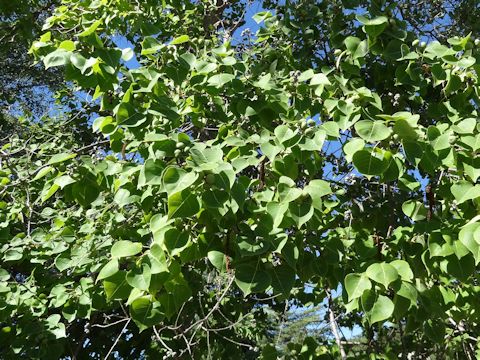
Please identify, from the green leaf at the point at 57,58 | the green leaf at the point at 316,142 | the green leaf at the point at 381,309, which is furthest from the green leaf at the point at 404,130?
the green leaf at the point at 57,58

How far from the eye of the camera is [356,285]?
155 cm

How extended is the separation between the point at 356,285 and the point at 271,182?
474 millimetres

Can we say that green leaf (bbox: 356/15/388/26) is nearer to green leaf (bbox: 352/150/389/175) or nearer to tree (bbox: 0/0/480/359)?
tree (bbox: 0/0/480/359)

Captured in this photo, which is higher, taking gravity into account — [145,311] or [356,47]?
[356,47]

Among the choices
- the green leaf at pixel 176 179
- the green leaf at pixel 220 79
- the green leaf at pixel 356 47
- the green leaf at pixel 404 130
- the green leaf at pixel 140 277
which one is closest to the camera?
the green leaf at pixel 176 179

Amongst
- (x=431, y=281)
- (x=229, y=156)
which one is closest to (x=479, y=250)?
(x=431, y=281)

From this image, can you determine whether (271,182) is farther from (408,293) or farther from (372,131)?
(408,293)

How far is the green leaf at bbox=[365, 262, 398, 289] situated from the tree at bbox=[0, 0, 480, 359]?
0.04 ft

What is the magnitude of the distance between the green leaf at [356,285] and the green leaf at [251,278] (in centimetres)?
24

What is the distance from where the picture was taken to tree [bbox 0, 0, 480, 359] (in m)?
1.52

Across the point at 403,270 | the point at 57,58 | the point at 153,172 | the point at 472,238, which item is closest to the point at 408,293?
the point at 403,270

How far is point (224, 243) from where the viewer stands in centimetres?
165

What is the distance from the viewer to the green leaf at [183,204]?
139 cm

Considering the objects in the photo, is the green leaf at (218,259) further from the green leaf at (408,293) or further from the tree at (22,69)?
the tree at (22,69)
